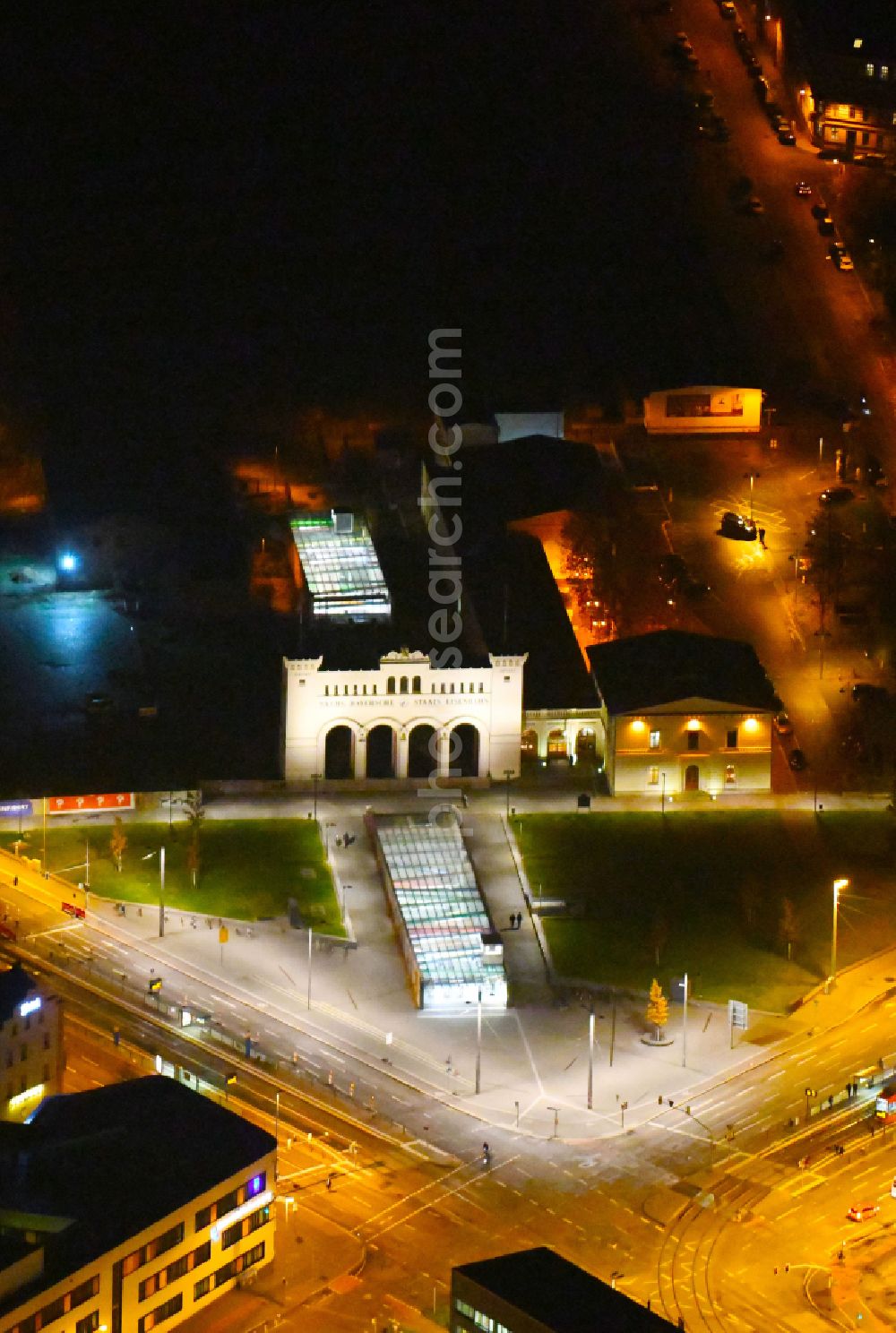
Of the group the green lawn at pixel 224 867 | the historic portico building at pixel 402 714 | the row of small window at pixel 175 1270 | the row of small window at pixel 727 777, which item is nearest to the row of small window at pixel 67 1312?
the row of small window at pixel 175 1270

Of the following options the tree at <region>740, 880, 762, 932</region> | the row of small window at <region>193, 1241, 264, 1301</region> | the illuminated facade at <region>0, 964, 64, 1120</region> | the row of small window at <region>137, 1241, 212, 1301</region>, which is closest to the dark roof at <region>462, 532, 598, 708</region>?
the tree at <region>740, 880, 762, 932</region>

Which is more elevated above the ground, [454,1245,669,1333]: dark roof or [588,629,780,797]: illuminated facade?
[588,629,780,797]: illuminated facade

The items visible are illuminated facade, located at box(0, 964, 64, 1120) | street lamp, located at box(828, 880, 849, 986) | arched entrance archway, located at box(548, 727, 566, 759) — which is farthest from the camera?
arched entrance archway, located at box(548, 727, 566, 759)

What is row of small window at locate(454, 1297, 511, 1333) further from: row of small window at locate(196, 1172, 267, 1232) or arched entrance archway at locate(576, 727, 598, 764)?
arched entrance archway at locate(576, 727, 598, 764)

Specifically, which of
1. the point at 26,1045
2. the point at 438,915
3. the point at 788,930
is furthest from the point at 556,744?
the point at 26,1045

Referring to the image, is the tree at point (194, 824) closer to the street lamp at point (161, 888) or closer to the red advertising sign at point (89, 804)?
the street lamp at point (161, 888)

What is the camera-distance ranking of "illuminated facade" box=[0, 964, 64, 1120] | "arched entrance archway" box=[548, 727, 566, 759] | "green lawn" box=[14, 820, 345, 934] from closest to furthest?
Answer: "illuminated facade" box=[0, 964, 64, 1120]
"green lawn" box=[14, 820, 345, 934]
"arched entrance archway" box=[548, 727, 566, 759]
